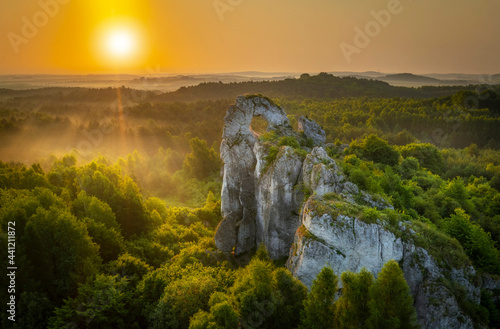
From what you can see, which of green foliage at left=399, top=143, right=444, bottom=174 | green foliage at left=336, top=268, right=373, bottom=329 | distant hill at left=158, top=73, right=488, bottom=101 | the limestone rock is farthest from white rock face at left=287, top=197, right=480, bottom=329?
distant hill at left=158, top=73, right=488, bottom=101

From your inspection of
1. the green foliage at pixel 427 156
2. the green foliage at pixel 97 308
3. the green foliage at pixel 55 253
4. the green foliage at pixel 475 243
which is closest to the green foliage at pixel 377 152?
the green foliage at pixel 427 156

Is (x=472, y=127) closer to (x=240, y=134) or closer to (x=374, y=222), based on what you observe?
(x=240, y=134)

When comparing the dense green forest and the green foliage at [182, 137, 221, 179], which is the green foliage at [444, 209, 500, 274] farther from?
the green foliage at [182, 137, 221, 179]

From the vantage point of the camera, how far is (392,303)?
40.5 feet

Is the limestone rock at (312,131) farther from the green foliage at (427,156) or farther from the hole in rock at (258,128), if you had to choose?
the green foliage at (427,156)

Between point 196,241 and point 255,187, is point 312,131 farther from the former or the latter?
point 196,241

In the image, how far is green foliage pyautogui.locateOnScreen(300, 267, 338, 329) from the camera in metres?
13.8

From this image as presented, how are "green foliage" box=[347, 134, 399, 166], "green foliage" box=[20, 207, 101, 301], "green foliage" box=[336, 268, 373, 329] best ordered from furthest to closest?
"green foliage" box=[347, 134, 399, 166], "green foliage" box=[20, 207, 101, 301], "green foliage" box=[336, 268, 373, 329]

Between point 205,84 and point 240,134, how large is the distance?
6338 inches

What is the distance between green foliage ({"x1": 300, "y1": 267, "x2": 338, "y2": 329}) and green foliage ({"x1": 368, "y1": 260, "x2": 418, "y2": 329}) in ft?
6.56

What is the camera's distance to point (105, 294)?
21.0 meters

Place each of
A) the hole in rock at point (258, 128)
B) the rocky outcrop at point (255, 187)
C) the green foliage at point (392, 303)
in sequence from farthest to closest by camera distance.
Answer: the hole in rock at point (258, 128)
the rocky outcrop at point (255, 187)
the green foliage at point (392, 303)

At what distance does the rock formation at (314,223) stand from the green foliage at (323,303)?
305 centimetres

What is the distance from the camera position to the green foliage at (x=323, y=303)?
13.8 meters
